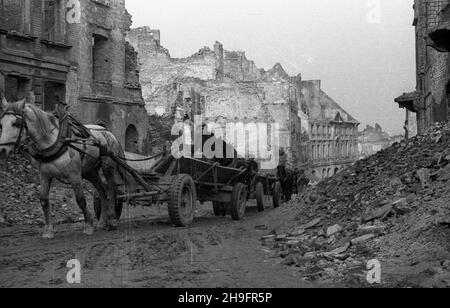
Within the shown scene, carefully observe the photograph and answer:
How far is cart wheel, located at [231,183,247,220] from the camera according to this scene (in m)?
12.7

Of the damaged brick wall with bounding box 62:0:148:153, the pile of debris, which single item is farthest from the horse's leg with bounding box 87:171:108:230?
the damaged brick wall with bounding box 62:0:148:153

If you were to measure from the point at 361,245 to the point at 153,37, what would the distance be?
37990 mm

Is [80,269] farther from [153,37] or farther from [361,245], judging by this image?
[153,37]

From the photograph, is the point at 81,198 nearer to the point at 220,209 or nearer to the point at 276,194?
the point at 220,209

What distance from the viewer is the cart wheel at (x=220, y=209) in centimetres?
1465

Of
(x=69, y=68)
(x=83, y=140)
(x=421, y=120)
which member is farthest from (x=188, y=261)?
(x=421, y=120)

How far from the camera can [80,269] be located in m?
6.46

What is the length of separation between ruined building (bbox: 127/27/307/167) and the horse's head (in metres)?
24.2

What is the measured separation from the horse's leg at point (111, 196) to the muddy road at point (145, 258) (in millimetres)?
242

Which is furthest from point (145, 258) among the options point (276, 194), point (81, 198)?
point (276, 194)

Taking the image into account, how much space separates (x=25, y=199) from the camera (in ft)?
42.9

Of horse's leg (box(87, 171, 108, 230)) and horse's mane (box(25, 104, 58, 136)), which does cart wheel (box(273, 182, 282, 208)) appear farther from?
horse's mane (box(25, 104, 58, 136))

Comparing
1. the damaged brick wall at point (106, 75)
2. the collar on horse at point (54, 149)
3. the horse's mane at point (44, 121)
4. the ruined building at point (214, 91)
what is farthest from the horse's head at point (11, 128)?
the ruined building at point (214, 91)

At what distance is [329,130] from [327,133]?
2.26ft
